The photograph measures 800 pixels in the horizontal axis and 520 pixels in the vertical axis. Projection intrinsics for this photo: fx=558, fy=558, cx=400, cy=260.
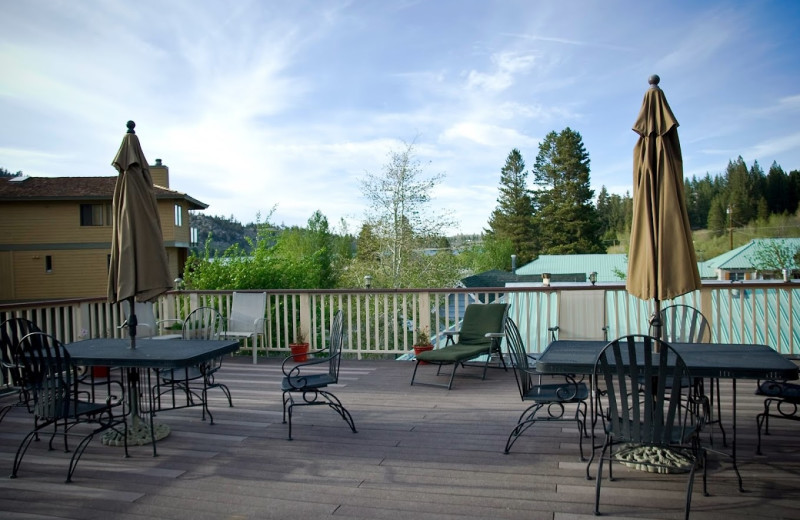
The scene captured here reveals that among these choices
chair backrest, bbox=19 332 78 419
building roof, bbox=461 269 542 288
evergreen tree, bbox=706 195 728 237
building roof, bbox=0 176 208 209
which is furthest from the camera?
evergreen tree, bbox=706 195 728 237

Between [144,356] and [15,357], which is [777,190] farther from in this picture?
[15,357]

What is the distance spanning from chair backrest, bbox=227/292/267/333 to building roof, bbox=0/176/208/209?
19168mm

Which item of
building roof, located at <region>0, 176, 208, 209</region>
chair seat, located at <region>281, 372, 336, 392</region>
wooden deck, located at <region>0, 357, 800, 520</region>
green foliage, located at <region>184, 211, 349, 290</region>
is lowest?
wooden deck, located at <region>0, 357, 800, 520</region>

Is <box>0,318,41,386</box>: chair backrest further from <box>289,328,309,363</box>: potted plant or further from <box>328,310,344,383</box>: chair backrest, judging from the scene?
<box>289,328,309,363</box>: potted plant

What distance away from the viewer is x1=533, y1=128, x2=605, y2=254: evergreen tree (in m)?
36.8

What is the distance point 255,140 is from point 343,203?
11.0 feet

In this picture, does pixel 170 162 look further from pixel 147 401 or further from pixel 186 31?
pixel 147 401

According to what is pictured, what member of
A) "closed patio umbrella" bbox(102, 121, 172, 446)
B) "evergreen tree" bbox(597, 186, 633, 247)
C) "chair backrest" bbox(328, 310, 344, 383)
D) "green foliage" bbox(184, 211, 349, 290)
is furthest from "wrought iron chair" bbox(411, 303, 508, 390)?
"evergreen tree" bbox(597, 186, 633, 247)

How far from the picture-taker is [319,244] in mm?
26781

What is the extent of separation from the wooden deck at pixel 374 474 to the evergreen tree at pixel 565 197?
109ft

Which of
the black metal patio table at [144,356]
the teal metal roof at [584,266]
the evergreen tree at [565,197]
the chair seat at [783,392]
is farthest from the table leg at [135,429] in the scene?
the evergreen tree at [565,197]

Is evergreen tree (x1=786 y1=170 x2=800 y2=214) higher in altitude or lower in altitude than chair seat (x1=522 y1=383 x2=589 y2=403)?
higher

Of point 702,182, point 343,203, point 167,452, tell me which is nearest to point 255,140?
point 343,203

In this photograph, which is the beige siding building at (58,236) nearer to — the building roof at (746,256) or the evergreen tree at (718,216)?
the building roof at (746,256)
